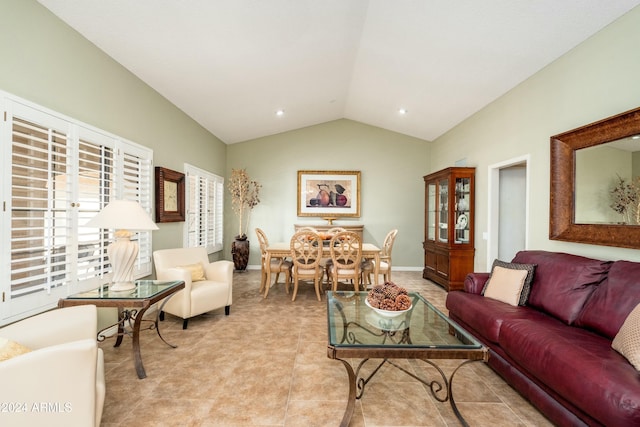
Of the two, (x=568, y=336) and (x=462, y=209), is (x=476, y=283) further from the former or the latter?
(x=462, y=209)

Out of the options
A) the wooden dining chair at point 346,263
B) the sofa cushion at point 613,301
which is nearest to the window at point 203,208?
the wooden dining chair at point 346,263

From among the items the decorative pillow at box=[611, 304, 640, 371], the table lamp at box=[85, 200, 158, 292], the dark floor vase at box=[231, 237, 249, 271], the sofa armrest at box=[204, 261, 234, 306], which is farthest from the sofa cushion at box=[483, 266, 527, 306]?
the dark floor vase at box=[231, 237, 249, 271]

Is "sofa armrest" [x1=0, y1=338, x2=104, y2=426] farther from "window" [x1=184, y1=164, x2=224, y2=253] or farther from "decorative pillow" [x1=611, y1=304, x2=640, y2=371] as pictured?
"window" [x1=184, y1=164, x2=224, y2=253]

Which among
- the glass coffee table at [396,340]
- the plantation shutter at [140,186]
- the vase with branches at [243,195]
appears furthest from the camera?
the vase with branches at [243,195]

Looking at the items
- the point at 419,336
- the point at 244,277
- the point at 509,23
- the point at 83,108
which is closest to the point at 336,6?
the point at 509,23

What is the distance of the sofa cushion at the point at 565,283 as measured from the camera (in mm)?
2131

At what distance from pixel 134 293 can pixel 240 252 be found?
12.3ft

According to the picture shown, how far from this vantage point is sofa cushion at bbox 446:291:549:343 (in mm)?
2163

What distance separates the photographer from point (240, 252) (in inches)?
237

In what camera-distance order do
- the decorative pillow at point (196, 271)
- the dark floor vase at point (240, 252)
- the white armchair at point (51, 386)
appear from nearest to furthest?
1. the white armchair at point (51, 386)
2. the decorative pillow at point (196, 271)
3. the dark floor vase at point (240, 252)

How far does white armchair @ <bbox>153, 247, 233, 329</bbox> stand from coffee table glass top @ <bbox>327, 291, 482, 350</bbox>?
1.54m

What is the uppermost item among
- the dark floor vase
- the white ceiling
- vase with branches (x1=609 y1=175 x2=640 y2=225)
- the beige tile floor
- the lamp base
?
the white ceiling

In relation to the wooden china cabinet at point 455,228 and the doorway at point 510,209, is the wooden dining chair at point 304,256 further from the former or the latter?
the doorway at point 510,209

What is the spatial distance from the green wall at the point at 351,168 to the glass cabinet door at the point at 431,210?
0.87 m
